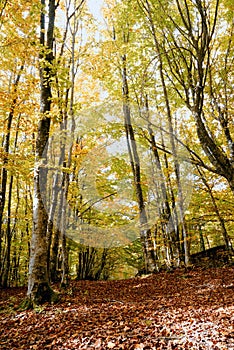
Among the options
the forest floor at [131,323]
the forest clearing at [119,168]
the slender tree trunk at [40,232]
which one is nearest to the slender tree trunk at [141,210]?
the forest clearing at [119,168]

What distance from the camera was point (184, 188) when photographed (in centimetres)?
1241

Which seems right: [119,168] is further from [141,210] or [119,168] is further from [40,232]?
[40,232]

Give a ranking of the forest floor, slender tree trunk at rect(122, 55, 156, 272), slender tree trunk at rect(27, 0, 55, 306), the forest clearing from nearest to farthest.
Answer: the forest floor → the forest clearing → slender tree trunk at rect(27, 0, 55, 306) → slender tree trunk at rect(122, 55, 156, 272)

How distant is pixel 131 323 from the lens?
13.9ft

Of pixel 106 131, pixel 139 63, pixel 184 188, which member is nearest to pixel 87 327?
pixel 106 131

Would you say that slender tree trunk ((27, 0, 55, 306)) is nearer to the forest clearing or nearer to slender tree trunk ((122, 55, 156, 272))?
the forest clearing

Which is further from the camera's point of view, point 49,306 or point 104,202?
point 104,202

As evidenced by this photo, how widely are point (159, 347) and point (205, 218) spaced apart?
9.00 meters

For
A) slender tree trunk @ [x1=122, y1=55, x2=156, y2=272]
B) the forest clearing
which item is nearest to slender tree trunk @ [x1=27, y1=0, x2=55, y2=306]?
the forest clearing

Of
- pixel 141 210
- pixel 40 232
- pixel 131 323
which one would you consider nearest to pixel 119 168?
pixel 141 210

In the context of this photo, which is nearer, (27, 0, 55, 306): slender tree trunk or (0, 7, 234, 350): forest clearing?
(0, 7, 234, 350): forest clearing

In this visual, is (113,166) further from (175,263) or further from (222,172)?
→ (222,172)

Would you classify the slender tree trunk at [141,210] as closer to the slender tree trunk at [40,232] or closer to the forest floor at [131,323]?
the forest floor at [131,323]

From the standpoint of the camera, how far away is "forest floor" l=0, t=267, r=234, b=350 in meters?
3.39
